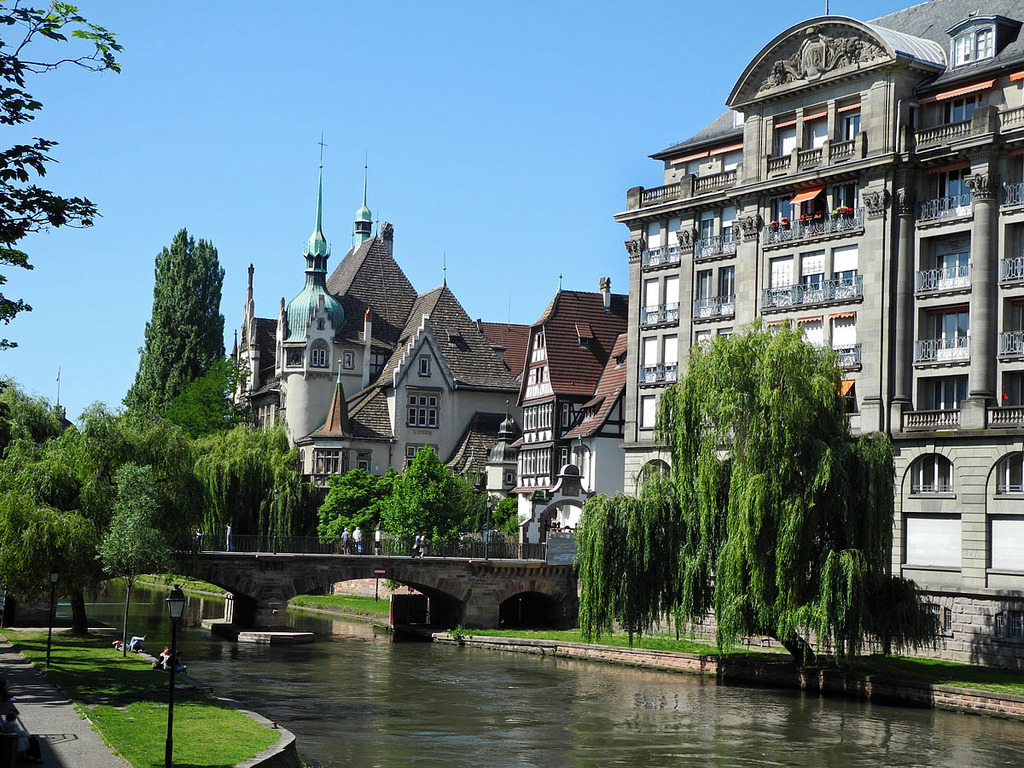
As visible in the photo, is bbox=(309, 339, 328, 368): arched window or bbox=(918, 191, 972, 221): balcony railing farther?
bbox=(309, 339, 328, 368): arched window

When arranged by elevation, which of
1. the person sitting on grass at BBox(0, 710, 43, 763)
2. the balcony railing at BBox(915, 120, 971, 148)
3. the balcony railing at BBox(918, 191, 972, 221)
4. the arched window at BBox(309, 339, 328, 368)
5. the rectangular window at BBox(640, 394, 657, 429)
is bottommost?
the person sitting on grass at BBox(0, 710, 43, 763)

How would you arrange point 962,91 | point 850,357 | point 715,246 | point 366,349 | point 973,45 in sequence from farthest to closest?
point 366,349 < point 715,246 < point 850,357 < point 973,45 < point 962,91

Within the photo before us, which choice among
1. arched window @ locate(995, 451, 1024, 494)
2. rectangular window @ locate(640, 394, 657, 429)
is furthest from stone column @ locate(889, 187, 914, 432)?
rectangular window @ locate(640, 394, 657, 429)

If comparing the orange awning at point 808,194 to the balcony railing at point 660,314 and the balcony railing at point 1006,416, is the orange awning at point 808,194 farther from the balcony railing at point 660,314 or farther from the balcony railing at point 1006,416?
the balcony railing at point 1006,416

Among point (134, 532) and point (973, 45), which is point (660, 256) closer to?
point (973, 45)

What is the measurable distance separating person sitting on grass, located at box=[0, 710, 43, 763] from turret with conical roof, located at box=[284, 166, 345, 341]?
83.0 metres

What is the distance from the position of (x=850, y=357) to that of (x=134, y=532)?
3015 cm

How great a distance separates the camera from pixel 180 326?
111m

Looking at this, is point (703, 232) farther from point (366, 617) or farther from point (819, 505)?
point (366, 617)

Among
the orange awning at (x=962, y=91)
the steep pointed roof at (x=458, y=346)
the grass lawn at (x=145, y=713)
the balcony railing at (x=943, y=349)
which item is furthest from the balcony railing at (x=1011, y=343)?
the steep pointed roof at (x=458, y=346)

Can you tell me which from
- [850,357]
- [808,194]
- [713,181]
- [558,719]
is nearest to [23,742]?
[558,719]

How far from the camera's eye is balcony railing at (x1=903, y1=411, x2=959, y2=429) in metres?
54.6

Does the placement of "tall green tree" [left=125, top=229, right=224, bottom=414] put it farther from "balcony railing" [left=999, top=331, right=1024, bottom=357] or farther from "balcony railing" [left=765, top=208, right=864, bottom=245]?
"balcony railing" [left=999, top=331, right=1024, bottom=357]

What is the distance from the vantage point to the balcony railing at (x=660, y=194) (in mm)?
69500
